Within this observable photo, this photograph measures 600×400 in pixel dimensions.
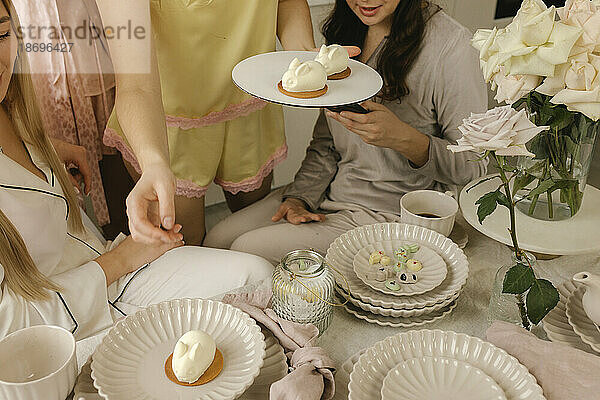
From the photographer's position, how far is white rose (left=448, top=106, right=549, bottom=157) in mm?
827

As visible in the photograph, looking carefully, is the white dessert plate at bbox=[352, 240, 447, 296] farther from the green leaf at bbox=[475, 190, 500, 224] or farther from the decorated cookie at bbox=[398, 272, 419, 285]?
the green leaf at bbox=[475, 190, 500, 224]

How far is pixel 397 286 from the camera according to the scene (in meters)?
0.99

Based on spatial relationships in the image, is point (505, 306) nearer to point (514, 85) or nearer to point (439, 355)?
point (439, 355)

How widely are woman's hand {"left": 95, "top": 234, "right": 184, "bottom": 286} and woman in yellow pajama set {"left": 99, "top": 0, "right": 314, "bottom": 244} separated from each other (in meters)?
0.41

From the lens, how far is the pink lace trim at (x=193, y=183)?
5.02 feet

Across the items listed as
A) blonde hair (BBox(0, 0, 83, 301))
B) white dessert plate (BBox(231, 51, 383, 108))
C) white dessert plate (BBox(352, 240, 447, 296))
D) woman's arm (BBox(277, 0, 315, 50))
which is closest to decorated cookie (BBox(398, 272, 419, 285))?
white dessert plate (BBox(352, 240, 447, 296))

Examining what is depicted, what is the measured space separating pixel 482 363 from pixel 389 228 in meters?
0.35

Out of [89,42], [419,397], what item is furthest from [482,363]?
[89,42]

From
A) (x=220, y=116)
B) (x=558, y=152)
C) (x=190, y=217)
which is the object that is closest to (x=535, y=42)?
(x=558, y=152)

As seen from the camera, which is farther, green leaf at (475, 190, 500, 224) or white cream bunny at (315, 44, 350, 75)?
white cream bunny at (315, 44, 350, 75)

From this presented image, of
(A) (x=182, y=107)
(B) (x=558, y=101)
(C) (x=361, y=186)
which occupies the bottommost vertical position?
(C) (x=361, y=186)

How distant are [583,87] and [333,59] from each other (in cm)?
53

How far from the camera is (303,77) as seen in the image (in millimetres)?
1141

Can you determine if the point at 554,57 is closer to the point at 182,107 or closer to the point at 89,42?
the point at 182,107
